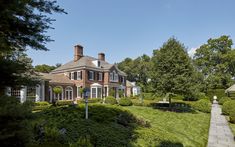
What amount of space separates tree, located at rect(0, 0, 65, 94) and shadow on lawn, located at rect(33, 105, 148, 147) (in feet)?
5.17

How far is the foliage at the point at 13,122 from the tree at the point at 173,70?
14208 millimetres

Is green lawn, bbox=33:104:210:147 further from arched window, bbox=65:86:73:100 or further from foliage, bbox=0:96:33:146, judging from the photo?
arched window, bbox=65:86:73:100

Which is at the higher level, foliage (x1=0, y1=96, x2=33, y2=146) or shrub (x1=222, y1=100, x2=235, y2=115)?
foliage (x1=0, y1=96, x2=33, y2=146)

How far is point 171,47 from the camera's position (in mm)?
17109

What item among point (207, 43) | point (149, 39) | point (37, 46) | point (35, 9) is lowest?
point (37, 46)

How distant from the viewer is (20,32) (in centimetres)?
355

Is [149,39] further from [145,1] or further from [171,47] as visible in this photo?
[145,1]

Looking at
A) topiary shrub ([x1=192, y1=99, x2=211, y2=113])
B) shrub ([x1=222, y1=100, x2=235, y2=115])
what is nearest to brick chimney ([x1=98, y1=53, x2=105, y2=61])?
topiary shrub ([x1=192, y1=99, x2=211, y2=113])

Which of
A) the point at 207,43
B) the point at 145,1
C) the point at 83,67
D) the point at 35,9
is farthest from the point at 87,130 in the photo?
the point at 207,43

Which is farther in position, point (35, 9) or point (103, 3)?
point (103, 3)

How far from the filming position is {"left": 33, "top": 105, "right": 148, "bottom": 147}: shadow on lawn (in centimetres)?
539

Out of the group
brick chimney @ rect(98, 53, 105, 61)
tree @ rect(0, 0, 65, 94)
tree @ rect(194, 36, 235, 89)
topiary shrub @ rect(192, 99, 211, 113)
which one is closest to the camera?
tree @ rect(0, 0, 65, 94)

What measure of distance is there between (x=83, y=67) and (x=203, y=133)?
73.2 ft

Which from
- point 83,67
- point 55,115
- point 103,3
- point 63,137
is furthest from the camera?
point 83,67
